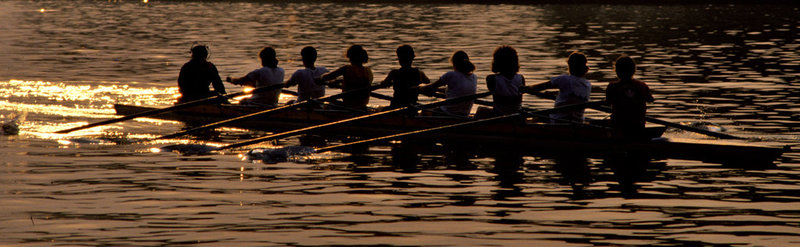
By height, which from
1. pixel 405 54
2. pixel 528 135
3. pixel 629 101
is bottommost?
pixel 528 135

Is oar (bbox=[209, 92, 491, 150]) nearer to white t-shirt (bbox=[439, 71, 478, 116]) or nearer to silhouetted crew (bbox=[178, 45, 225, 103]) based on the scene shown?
white t-shirt (bbox=[439, 71, 478, 116])

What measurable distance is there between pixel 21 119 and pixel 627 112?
1128 centimetres

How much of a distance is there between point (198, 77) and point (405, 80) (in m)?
4.45

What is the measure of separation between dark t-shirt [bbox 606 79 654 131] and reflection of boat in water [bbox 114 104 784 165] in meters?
0.20

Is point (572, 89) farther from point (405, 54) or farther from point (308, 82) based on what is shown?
point (308, 82)

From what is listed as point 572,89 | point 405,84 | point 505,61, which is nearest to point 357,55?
point 405,84

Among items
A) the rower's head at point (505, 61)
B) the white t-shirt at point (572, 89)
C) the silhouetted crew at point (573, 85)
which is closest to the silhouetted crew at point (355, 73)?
the rower's head at point (505, 61)

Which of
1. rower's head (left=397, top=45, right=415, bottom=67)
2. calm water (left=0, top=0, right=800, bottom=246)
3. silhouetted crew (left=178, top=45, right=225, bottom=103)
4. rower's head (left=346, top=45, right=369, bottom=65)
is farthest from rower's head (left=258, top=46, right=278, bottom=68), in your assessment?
rower's head (left=397, top=45, right=415, bottom=67)

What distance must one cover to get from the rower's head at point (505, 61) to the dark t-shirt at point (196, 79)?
567 centimetres

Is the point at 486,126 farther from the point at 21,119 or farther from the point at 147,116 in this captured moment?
the point at 21,119

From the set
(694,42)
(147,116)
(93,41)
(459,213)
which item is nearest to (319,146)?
(147,116)

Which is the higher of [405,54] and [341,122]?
[405,54]

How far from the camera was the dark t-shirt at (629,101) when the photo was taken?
1720 cm

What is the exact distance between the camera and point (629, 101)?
1722 cm
